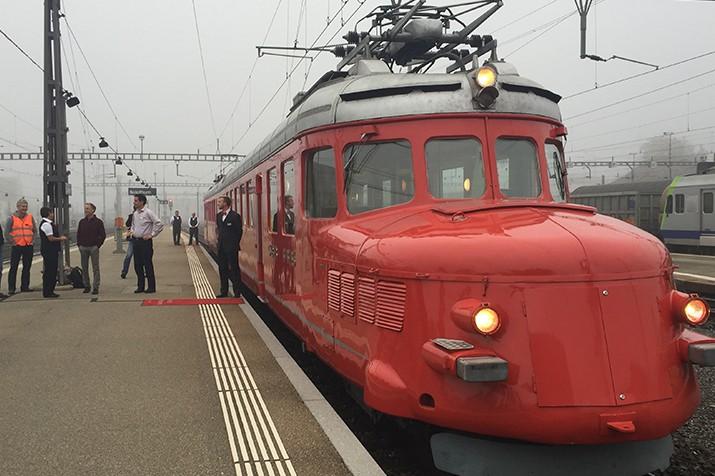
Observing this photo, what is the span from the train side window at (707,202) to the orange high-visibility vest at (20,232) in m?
21.5

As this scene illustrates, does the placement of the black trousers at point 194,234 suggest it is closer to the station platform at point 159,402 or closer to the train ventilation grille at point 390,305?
the station platform at point 159,402

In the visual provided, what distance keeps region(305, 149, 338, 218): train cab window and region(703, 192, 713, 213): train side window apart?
68.7 feet

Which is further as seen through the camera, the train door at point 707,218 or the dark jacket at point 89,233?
the train door at point 707,218

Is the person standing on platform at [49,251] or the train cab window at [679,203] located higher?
the train cab window at [679,203]


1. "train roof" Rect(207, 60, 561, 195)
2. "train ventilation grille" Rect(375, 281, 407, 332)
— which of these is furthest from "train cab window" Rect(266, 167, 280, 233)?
"train ventilation grille" Rect(375, 281, 407, 332)

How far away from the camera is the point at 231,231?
10422mm

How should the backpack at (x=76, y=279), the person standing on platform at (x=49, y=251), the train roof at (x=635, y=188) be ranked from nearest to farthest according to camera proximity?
1. the person standing on platform at (x=49, y=251)
2. the backpack at (x=76, y=279)
3. the train roof at (x=635, y=188)

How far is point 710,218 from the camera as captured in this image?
22.0 metres

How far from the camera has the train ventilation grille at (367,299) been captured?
394 cm

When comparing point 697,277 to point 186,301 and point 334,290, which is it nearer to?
point 186,301

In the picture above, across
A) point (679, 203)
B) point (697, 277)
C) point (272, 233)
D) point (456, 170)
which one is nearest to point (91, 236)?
point (272, 233)

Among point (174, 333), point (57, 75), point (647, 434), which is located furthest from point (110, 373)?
point (57, 75)

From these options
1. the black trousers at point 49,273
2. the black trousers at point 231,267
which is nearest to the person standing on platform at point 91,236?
the black trousers at point 49,273

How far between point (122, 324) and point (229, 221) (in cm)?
274
